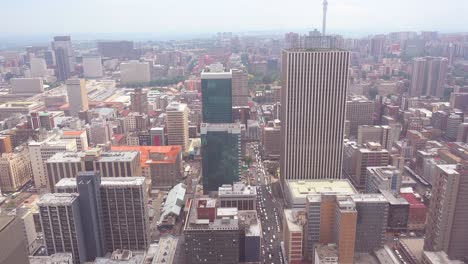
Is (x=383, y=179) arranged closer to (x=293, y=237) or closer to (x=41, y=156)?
(x=293, y=237)

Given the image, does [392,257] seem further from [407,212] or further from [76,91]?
[76,91]

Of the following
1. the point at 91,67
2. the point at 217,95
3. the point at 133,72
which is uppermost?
the point at 217,95

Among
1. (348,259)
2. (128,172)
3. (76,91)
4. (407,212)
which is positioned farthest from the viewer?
(76,91)

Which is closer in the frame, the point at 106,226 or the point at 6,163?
the point at 106,226

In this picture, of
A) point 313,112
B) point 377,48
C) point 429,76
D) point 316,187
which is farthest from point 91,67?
point 316,187

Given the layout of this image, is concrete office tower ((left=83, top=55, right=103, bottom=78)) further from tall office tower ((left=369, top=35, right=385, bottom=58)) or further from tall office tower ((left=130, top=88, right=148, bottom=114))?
tall office tower ((left=369, top=35, right=385, bottom=58))

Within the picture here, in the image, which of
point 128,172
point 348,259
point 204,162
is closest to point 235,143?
point 204,162

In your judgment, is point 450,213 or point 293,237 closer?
point 450,213

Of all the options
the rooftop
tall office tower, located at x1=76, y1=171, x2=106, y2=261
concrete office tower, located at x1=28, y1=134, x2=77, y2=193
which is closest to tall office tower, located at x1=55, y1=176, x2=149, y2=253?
tall office tower, located at x1=76, y1=171, x2=106, y2=261
